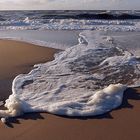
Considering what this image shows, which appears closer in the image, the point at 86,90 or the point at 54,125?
the point at 54,125

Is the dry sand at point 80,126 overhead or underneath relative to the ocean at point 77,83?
underneath

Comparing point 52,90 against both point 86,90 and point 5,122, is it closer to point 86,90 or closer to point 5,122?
point 86,90

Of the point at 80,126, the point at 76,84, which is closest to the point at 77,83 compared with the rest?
the point at 76,84

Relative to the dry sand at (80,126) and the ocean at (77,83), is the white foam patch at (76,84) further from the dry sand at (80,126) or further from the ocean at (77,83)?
the dry sand at (80,126)

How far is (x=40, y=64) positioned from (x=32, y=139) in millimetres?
4137

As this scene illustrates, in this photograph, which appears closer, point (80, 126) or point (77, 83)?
point (80, 126)

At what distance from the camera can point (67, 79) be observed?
6.30 meters

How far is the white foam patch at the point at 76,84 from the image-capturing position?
4.66 m

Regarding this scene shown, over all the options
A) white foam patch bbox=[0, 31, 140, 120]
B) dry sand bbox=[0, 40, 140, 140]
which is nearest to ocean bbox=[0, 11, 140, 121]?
white foam patch bbox=[0, 31, 140, 120]

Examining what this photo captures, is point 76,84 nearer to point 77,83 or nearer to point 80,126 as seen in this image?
point 77,83

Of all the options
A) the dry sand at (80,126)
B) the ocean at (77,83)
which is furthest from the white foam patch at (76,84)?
the dry sand at (80,126)

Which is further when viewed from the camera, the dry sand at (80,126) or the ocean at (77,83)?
the ocean at (77,83)

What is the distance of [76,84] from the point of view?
5.92 metres

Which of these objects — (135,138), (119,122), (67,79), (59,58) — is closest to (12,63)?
(59,58)
